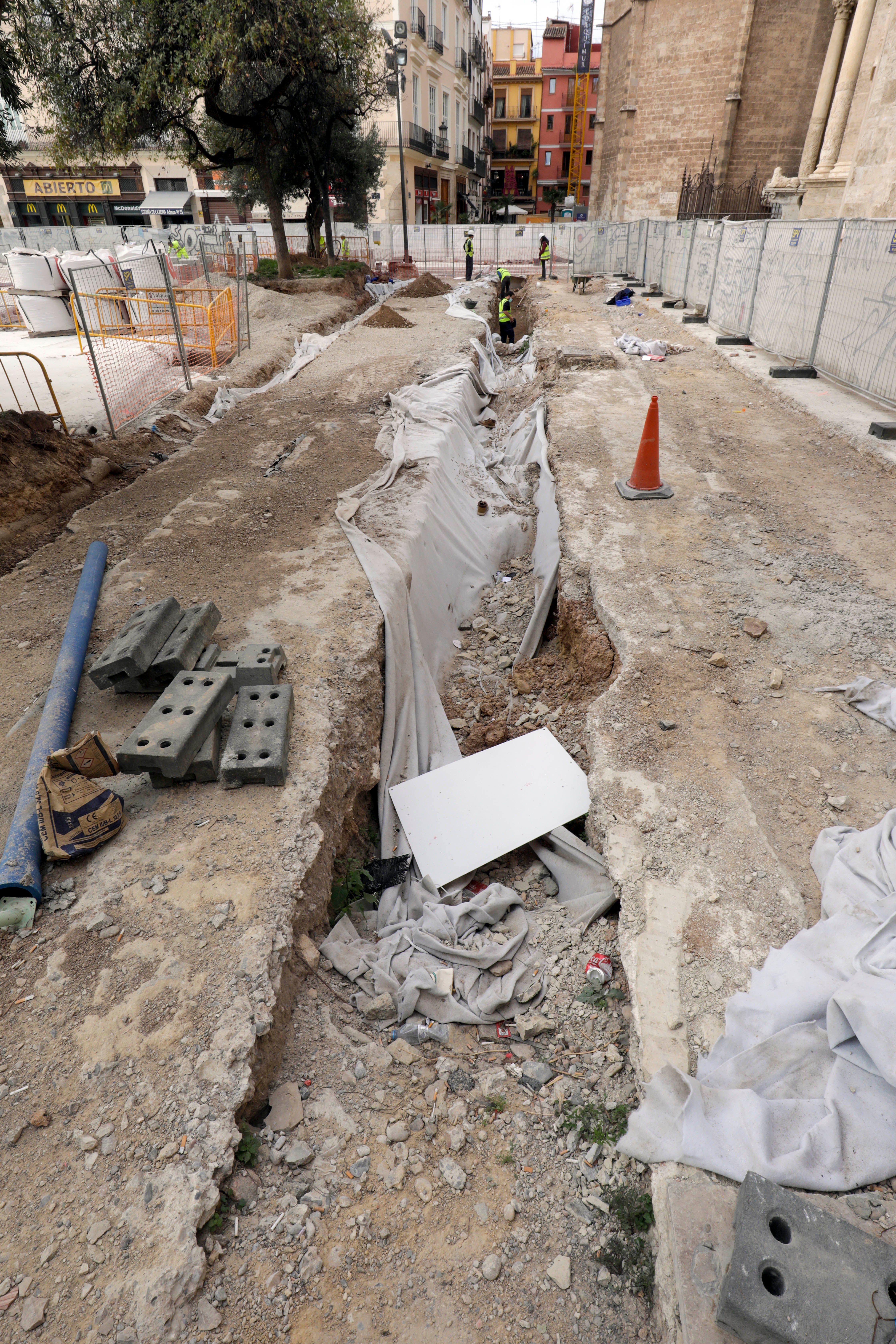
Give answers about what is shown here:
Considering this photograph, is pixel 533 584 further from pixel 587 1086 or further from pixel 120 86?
pixel 120 86

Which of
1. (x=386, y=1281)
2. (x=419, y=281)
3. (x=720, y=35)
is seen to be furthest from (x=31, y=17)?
(x=720, y=35)

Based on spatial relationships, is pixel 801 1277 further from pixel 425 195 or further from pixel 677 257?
pixel 425 195

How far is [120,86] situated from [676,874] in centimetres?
1702

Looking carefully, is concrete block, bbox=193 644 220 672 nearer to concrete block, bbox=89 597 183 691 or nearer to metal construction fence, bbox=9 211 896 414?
concrete block, bbox=89 597 183 691

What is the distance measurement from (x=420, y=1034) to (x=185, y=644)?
2.35 metres

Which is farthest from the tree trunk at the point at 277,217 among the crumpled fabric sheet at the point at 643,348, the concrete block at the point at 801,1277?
the concrete block at the point at 801,1277

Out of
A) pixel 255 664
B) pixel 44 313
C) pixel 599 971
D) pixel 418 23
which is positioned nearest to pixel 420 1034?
pixel 599 971

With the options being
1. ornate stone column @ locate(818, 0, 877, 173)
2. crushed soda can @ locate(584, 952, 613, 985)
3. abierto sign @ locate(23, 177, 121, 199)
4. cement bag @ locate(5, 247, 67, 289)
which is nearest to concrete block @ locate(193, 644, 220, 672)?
crushed soda can @ locate(584, 952, 613, 985)

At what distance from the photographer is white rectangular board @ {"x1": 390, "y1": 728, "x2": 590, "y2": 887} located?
369cm

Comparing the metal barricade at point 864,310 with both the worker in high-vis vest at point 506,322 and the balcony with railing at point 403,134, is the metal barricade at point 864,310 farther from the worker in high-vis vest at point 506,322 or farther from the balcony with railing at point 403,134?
the balcony with railing at point 403,134

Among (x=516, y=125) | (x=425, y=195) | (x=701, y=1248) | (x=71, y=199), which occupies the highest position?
(x=516, y=125)

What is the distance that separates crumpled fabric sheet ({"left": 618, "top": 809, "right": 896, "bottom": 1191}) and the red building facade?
218 feet

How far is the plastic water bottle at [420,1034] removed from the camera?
2.79m

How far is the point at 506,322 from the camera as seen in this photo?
51.7ft
